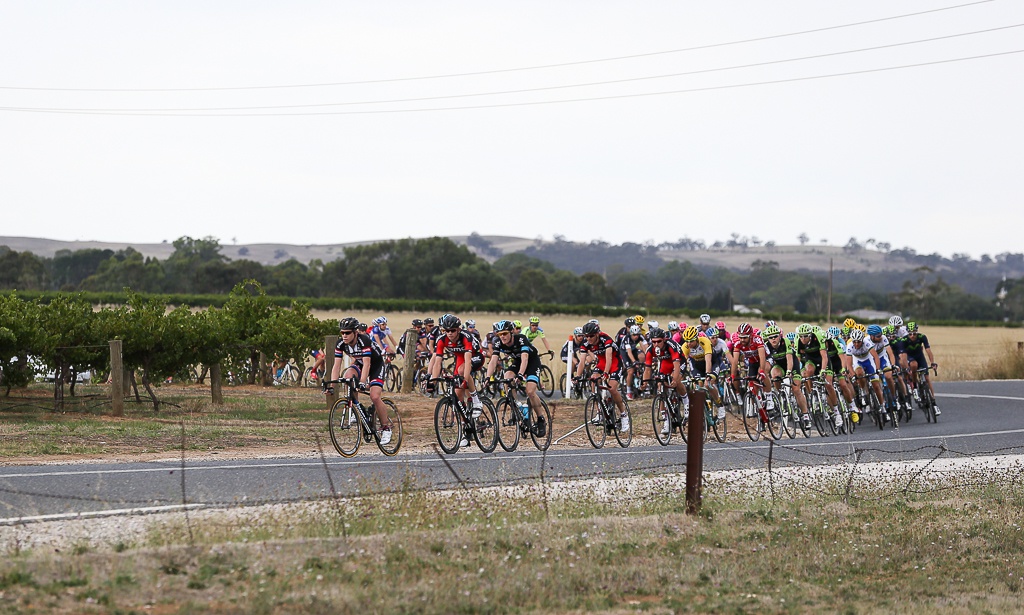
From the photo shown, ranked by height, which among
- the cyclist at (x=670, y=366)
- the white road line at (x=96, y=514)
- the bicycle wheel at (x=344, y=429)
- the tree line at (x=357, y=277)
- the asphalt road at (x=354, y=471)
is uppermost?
the tree line at (x=357, y=277)

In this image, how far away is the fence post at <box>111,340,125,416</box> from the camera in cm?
2128

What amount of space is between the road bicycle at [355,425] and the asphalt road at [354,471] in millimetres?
223

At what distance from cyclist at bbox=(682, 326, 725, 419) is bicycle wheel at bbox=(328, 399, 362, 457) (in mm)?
6546

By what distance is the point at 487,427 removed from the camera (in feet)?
53.5

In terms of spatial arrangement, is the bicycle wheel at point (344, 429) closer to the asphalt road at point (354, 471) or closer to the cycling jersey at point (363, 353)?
the asphalt road at point (354, 471)

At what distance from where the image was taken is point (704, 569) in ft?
30.1

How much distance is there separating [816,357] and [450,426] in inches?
361

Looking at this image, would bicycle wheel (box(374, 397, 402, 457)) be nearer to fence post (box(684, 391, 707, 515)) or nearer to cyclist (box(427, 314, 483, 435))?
cyclist (box(427, 314, 483, 435))

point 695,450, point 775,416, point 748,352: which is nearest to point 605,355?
point 775,416

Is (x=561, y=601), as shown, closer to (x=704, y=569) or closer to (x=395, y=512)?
(x=704, y=569)

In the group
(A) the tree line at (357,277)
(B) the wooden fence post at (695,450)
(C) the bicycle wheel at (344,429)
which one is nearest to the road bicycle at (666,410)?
(C) the bicycle wheel at (344,429)

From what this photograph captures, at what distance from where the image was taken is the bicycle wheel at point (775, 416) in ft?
68.2

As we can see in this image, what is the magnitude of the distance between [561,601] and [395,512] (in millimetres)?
2497

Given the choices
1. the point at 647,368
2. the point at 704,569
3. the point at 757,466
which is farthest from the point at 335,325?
the point at 704,569
